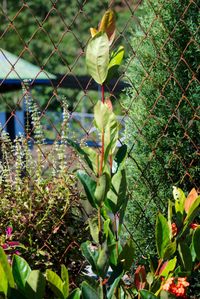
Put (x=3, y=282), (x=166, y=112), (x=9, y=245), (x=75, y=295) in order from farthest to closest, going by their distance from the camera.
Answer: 1. (x=166, y=112)
2. (x=9, y=245)
3. (x=75, y=295)
4. (x=3, y=282)

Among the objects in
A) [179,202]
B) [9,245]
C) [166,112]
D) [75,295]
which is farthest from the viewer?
[166,112]

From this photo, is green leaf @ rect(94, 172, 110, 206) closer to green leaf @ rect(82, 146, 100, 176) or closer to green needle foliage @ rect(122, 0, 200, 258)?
green leaf @ rect(82, 146, 100, 176)

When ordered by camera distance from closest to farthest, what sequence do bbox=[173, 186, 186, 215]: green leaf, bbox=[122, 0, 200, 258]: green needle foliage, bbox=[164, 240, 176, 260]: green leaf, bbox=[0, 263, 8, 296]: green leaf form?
bbox=[0, 263, 8, 296]: green leaf
bbox=[164, 240, 176, 260]: green leaf
bbox=[173, 186, 186, 215]: green leaf
bbox=[122, 0, 200, 258]: green needle foliage

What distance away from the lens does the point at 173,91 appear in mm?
3518

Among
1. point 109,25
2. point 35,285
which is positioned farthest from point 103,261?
point 109,25

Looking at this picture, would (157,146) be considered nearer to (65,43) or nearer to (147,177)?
(147,177)

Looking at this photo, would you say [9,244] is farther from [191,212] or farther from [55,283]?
[191,212]

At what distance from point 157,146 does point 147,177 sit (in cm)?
16

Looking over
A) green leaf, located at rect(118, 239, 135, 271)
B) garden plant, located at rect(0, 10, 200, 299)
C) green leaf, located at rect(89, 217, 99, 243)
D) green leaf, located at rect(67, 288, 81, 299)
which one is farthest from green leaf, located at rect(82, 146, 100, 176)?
green leaf, located at rect(67, 288, 81, 299)

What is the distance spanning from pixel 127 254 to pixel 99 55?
2.09ft

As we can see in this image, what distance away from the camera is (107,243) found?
2178 mm

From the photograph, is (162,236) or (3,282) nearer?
(3,282)

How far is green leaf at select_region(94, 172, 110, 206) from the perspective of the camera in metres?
2.06

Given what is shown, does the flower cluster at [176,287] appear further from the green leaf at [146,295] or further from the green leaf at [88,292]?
the green leaf at [88,292]
